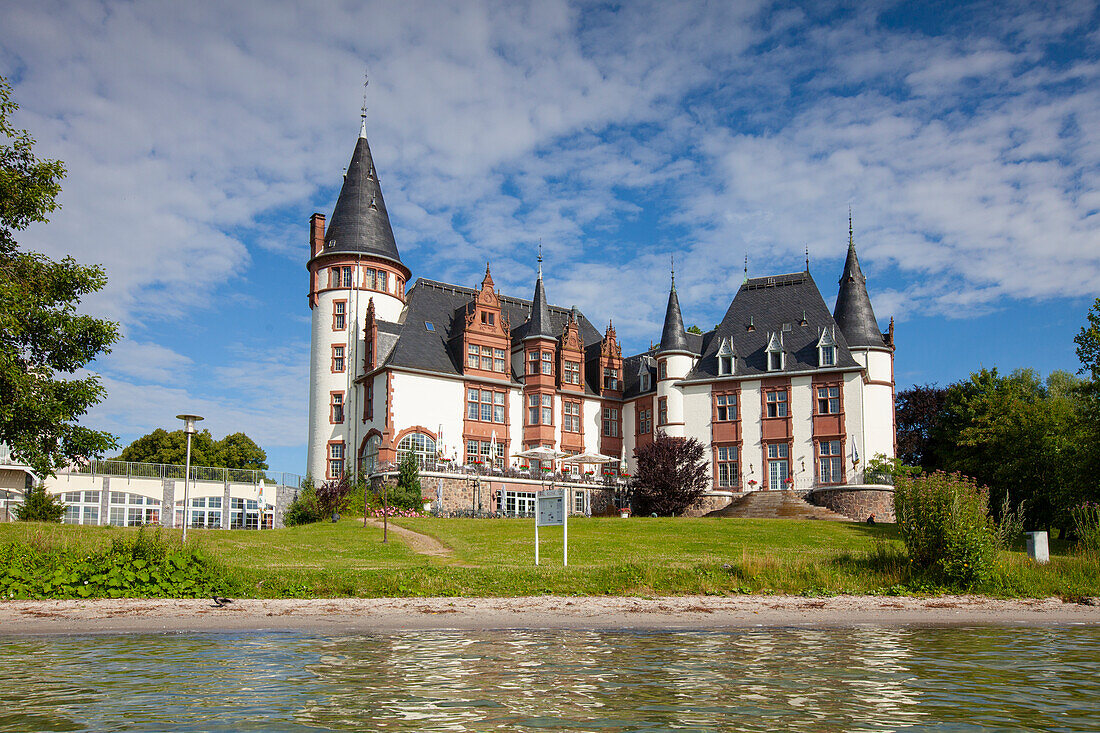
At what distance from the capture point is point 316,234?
63.6m

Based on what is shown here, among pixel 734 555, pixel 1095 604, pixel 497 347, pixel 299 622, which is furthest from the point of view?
pixel 497 347

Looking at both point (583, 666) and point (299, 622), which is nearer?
point (583, 666)

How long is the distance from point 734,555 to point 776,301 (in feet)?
121

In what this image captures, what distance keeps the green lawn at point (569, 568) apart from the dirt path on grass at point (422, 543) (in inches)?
16.1

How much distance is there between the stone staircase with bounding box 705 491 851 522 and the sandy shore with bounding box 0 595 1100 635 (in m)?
29.8

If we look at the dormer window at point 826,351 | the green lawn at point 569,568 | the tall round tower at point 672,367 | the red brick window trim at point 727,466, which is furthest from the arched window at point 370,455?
the dormer window at point 826,351

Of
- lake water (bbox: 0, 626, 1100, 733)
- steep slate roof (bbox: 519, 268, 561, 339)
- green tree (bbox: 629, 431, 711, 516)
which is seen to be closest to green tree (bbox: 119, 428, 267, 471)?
steep slate roof (bbox: 519, 268, 561, 339)

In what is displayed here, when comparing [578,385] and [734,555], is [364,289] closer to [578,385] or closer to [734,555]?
[578,385]

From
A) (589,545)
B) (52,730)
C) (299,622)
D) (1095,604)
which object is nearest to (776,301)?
(589,545)

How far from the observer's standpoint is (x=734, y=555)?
26734 millimetres

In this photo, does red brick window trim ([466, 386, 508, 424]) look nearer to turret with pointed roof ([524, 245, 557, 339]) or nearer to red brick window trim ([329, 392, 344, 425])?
turret with pointed roof ([524, 245, 557, 339])

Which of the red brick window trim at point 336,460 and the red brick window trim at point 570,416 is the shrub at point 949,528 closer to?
the red brick window trim at point 570,416

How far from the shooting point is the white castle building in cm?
5459

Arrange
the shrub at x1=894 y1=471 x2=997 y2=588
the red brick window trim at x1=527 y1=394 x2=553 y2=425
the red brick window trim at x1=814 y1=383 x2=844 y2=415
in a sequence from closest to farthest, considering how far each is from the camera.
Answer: the shrub at x1=894 y1=471 x2=997 y2=588 → the red brick window trim at x1=814 y1=383 x2=844 y2=415 → the red brick window trim at x1=527 y1=394 x2=553 y2=425
